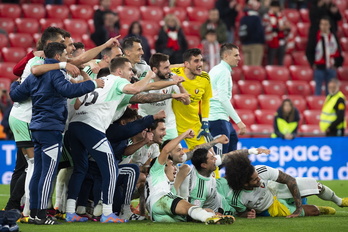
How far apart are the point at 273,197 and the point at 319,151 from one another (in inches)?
247

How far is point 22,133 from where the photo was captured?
30.8 ft

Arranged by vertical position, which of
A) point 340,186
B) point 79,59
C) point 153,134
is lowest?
point 340,186

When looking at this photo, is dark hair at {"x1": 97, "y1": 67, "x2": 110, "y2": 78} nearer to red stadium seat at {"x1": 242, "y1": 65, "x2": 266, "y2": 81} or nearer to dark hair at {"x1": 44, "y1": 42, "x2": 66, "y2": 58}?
dark hair at {"x1": 44, "y1": 42, "x2": 66, "y2": 58}

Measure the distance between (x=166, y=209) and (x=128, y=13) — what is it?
11.4 m

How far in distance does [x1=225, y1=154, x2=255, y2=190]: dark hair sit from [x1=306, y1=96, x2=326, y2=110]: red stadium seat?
382 inches

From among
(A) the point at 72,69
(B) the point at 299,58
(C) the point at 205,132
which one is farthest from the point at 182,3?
(A) the point at 72,69

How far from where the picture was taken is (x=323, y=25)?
18469 millimetres

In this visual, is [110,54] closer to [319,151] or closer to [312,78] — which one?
[319,151]

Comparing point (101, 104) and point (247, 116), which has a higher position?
point (101, 104)

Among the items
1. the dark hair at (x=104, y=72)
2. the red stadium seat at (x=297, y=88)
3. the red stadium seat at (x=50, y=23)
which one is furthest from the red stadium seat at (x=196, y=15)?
the dark hair at (x=104, y=72)

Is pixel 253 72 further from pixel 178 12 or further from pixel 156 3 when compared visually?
pixel 156 3

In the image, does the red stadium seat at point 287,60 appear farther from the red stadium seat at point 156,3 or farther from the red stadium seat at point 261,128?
the red stadium seat at point 156,3

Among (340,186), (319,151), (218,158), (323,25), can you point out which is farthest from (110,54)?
(323,25)

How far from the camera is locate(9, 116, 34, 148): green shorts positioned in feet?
30.7
